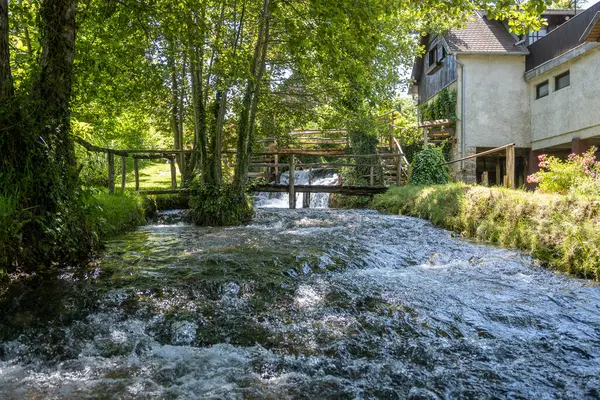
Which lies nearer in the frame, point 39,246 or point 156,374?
point 156,374

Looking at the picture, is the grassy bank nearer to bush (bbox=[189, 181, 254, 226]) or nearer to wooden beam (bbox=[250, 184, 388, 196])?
bush (bbox=[189, 181, 254, 226])

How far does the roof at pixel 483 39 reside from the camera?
18.5 m

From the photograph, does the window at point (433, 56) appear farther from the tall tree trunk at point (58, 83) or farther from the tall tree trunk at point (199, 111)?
the tall tree trunk at point (58, 83)

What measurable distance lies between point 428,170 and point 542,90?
717cm

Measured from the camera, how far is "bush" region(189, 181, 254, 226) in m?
9.99

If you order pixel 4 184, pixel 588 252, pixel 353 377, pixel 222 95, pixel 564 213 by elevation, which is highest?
pixel 222 95

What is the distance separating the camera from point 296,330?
3318 mm

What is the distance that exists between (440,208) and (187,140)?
1457 cm

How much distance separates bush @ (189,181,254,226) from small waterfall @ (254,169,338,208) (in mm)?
7704

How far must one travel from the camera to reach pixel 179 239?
288 inches

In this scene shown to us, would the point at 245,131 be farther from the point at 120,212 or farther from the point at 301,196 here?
the point at 301,196

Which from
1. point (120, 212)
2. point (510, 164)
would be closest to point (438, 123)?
point (510, 164)

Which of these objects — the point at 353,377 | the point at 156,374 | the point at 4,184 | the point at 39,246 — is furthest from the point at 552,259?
the point at 4,184

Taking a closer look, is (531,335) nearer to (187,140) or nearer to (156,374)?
(156,374)
